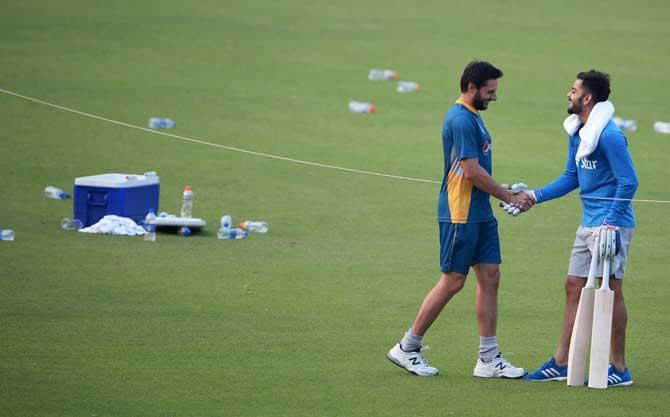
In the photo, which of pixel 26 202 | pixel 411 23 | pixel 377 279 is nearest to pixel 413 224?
pixel 377 279

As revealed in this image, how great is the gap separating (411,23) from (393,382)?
2293cm

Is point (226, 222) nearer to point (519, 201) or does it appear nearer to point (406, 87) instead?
point (519, 201)

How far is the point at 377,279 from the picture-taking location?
1127 cm

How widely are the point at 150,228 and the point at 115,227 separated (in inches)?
16.0

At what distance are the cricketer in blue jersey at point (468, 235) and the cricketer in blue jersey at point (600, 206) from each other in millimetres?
435

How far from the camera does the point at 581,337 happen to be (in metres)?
8.16

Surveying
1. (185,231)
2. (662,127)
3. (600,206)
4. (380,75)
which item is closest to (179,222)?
(185,231)

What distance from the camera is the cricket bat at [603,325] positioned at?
8094 mm

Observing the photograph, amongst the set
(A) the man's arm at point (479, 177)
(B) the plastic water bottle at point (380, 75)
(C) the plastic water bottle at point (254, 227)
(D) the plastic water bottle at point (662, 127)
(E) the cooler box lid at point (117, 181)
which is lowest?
(C) the plastic water bottle at point (254, 227)

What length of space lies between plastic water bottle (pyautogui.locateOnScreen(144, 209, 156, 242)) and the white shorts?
5.24 meters

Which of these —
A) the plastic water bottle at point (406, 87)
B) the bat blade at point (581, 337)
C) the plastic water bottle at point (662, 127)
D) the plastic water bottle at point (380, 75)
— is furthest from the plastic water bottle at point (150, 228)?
the plastic water bottle at point (380, 75)

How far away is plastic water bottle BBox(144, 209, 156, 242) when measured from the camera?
12.4 m

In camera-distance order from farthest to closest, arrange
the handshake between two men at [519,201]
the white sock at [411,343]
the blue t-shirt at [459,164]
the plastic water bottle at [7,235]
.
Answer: the plastic water bottle at [7,235] < the handshake between two men at [519,201] < the white sock at [411,343] < the blue t-shirt at [459,164]

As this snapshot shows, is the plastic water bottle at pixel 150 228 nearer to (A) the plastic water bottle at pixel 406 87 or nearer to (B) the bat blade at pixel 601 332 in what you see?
(B) the bat blade at pixel 601 332
